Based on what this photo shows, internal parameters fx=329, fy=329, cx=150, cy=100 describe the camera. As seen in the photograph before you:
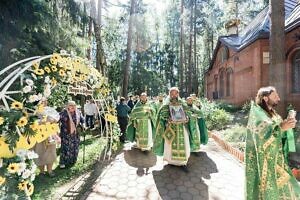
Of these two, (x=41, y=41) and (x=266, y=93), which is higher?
(x=41, y=41)

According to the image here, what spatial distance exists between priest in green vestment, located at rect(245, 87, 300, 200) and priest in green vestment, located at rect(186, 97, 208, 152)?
3.66m

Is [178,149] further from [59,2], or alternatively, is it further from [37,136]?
[59,2]

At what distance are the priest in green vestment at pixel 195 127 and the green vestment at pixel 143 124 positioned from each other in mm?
1411

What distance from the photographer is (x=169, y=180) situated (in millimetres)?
6812

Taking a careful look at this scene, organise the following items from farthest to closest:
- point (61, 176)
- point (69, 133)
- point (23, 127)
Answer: point (69, 133) < point (61, 176) < point (23, 127)

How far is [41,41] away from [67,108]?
7.36ft

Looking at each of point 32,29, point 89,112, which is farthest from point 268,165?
point 89,112

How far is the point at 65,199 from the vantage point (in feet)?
19.2

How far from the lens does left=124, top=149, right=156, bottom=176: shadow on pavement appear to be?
7.83 meters

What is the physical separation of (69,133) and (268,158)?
5.26 metres

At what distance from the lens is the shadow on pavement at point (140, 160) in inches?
308

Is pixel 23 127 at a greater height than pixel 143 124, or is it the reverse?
pixel 23 127

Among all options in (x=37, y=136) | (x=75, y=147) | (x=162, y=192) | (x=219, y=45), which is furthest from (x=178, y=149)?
(x=219, y=45)

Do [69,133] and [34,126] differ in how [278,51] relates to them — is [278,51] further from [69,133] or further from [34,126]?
[34,126]
